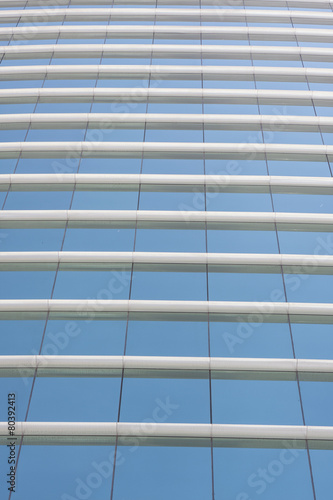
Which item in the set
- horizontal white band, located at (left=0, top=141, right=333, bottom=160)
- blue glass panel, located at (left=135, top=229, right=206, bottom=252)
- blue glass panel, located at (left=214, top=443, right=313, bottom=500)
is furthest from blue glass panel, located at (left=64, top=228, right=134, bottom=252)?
blue glass panel, located at (left=214, top=443, right=313, bottom=500)

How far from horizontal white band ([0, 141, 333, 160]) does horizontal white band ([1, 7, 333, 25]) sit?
9.27m

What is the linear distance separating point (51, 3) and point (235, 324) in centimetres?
2089

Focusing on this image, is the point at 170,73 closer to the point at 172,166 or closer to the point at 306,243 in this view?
the point at 172,166

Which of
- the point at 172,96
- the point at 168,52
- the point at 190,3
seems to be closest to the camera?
the point at 172,96

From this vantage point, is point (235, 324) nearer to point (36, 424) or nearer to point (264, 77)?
point (36, 424)

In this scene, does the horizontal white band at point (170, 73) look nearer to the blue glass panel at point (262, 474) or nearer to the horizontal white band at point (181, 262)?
the horizontal white band at point (181, 262)

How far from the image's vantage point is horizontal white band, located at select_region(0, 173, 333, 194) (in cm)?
2247

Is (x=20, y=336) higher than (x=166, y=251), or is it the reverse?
(x=166, y=251)

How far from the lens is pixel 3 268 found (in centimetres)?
2027

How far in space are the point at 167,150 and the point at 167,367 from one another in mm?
9521

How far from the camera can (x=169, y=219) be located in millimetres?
21406

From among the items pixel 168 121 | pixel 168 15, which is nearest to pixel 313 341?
pixel 168 121

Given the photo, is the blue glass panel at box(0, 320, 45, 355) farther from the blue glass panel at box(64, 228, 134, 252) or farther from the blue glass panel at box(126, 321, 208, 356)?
the blue glass panel at box(64, 228, 134, 252)

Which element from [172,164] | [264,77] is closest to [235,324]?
[172,164]
